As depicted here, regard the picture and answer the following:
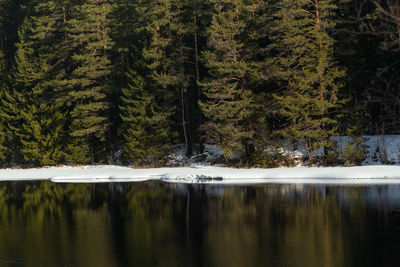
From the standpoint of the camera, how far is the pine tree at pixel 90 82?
42.4 metres

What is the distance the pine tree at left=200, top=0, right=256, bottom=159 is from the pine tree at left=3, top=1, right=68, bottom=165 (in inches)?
620

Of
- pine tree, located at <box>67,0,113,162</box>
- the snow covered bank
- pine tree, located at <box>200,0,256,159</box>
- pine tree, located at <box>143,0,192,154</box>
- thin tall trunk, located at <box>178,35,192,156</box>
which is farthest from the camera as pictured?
pine tree, located at <box>67,0,113,162</box>

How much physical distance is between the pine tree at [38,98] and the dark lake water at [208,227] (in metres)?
18.0

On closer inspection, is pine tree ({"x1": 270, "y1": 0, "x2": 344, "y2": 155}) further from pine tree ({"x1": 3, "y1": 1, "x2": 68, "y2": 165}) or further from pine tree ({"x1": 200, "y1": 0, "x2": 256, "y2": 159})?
pine tree ({"x1": 3, "y1": 1, "x2": 68, "y2": 165})

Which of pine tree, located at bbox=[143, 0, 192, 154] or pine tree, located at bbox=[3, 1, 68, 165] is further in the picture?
pine tree, located at bbox=[3, 1, 68, 165]

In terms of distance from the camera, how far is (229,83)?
38406mm

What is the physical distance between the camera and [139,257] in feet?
38.9

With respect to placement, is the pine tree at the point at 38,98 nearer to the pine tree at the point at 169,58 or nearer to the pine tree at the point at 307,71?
the pine tree at the point at 169,58

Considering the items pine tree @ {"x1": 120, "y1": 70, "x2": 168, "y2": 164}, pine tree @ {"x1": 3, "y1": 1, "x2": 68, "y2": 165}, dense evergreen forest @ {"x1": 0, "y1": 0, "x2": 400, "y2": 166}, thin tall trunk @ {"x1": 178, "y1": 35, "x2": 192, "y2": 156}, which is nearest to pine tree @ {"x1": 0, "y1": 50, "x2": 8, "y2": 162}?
dense evergreen forest @ {"x1": 0, "y1": 0, "x2": 400, "y2": 166}

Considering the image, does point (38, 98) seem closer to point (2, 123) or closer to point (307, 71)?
point (2, 123)

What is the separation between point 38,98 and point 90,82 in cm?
632

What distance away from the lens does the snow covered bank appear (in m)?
29.5

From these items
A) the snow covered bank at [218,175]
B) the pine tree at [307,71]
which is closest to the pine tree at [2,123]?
the snow covered bank at [218,175]

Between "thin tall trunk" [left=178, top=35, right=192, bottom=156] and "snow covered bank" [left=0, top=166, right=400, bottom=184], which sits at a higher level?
"thin tall trunk" [left=178, top=35, right=192, bottom=156]
